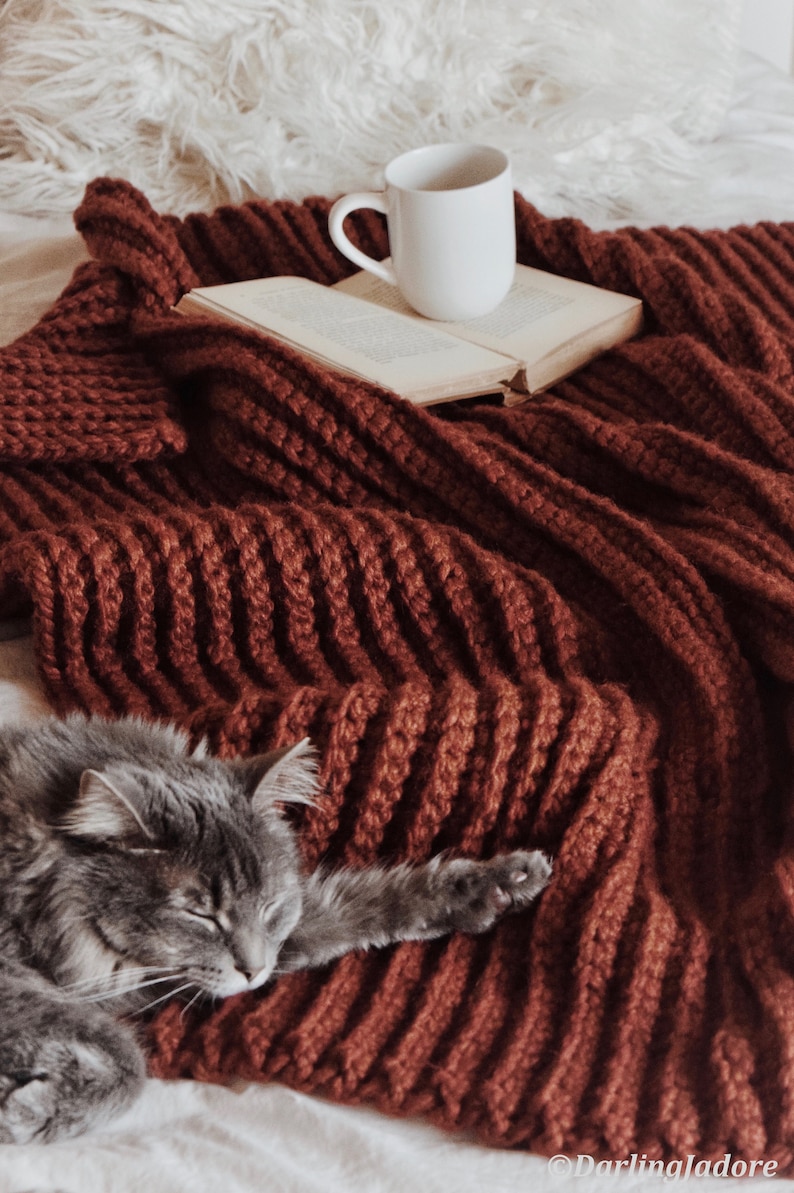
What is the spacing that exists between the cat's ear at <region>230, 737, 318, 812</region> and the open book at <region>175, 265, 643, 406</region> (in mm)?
410

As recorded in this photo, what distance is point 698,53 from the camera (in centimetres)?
152

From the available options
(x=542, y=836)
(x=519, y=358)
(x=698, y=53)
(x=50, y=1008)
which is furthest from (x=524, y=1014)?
(x=698, y=53)

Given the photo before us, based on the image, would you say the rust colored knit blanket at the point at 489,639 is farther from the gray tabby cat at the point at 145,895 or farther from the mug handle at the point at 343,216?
the mug handle at the point at 343,216

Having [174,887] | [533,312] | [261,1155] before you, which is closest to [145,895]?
[174,887]

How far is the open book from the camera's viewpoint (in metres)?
1.07

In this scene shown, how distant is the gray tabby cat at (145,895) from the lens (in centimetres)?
64

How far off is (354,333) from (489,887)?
62 cm

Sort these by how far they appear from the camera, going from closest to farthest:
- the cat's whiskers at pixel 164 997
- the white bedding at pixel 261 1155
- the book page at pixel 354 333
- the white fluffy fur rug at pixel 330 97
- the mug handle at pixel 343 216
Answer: the white bedding at pixel 261 1155
the cat's whiskers at pixel 164 997
the book page at pixel 354 333
the mug handle at pixel 343 216
the white fluffy fur rug at pixel 330 97

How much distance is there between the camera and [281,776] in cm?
74

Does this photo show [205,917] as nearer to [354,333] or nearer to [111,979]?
[111,979]

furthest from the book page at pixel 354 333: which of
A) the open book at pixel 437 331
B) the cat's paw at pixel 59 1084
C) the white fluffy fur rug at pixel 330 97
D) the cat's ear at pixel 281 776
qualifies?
the cat's paw at pixel 59 1084

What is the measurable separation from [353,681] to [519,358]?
40cm

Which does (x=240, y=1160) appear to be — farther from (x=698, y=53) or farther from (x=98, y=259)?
(x=698, y=53)

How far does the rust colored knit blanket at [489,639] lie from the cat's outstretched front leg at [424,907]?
0.05ft
